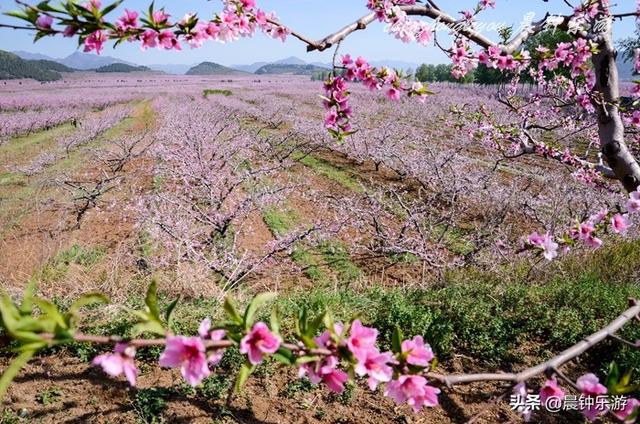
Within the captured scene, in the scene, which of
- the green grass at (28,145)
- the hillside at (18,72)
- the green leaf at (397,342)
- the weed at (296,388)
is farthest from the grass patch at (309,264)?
the hillside at (18,72)

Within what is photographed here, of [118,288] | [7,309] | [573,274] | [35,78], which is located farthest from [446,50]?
[35,78]

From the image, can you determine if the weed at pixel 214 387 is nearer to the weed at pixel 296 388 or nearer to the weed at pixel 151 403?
the weed at pixel 151 403

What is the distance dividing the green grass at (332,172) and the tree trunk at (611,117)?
8.66 meters

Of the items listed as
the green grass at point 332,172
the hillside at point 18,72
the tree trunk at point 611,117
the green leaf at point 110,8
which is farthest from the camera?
the hillside at point 18,72

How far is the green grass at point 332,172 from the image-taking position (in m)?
12.7

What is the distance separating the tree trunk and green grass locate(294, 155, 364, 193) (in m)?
8.66

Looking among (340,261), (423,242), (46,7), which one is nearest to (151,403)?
(46,7)

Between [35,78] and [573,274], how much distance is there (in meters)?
128

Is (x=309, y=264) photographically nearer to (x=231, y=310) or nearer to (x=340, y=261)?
(x=340, y=261)

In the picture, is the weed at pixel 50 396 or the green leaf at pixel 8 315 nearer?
the green leaf at pixel 8 315

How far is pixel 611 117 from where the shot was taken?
12.0 feet

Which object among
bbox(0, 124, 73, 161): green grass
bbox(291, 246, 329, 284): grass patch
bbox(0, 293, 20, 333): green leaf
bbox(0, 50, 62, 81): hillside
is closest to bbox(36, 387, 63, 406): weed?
bbox(0, 293, 20, 333): green leaf

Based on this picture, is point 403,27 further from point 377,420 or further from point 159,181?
point 159,181

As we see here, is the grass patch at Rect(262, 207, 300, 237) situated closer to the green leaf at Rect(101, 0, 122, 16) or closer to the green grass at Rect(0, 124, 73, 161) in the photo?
the green leaf at Rect(101, 0, 122, 16)
